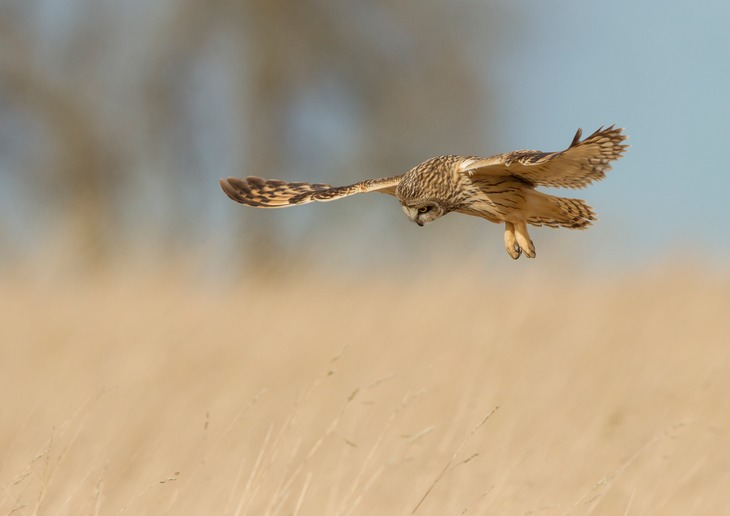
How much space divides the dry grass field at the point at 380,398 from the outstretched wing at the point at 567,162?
0.81 m

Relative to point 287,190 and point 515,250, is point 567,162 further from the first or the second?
point 287,190

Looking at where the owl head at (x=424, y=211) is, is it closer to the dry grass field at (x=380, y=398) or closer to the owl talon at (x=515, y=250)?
the owl talon at (x=515, y=250)

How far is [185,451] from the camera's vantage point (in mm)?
4555

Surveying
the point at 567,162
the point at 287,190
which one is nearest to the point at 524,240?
the point at 567,162

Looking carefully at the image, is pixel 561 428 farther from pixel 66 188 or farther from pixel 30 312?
pixel 66 188

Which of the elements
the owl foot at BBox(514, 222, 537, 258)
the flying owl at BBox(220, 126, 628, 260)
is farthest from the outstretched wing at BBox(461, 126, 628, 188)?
the owl foot at BBox(514, 222, 537, 258)

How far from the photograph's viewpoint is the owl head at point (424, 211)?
402cm

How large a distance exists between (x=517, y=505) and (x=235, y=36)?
53.6 ft

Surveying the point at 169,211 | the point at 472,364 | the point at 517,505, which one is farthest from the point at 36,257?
the point at 169,211

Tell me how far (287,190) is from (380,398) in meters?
1.17

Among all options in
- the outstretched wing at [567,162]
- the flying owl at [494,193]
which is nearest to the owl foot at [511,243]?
the flying owl at [494,193]

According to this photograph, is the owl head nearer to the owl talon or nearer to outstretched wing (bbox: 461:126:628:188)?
outstretched wing (bbox: 461:126:628:188)

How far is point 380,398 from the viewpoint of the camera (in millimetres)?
5258

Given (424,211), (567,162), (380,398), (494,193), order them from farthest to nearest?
1. (380,398)
2. (424,211)
3. (494,193)
4. (567,162)
